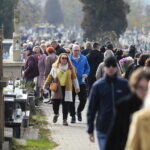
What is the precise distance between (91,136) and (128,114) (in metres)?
2.34

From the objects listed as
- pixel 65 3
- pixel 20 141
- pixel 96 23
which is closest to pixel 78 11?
pixel 65 3

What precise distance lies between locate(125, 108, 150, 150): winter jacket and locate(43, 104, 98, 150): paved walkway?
8.05 metres

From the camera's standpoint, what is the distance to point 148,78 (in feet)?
26.7

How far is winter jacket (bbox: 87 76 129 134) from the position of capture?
37.6 feet

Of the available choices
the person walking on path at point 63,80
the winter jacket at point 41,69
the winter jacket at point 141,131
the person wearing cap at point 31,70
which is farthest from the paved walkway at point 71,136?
the winter jacket at point 141,131

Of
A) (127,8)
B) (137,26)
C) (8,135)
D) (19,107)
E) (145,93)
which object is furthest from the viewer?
(137,26)

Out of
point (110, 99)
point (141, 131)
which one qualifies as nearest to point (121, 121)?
point (141, 131)

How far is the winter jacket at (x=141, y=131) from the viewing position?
24.6 ft

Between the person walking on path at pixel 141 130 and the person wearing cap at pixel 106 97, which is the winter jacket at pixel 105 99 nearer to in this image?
the person wearing cap at pixel 106 97

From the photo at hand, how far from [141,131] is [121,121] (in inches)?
65.4

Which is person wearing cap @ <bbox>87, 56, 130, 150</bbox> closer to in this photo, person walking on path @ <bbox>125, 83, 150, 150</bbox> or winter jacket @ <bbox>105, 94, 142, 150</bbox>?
winter jacket @ <bbox>105, 94, 142, 150</bbox>

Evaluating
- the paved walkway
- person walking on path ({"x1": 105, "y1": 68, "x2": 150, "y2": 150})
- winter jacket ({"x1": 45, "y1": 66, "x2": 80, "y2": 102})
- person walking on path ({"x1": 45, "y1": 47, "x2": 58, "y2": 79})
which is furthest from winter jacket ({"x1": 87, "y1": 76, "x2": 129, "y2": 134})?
person walking on path ({"x1": 45, "y1": 47, "x2": 58, "y2": 79})

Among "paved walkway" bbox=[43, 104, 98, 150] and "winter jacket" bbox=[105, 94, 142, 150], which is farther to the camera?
"paved walkway" bbox=[43, 104, 98, 150]

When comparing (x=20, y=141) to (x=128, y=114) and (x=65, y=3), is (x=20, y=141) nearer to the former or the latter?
(x=128, y=114)
